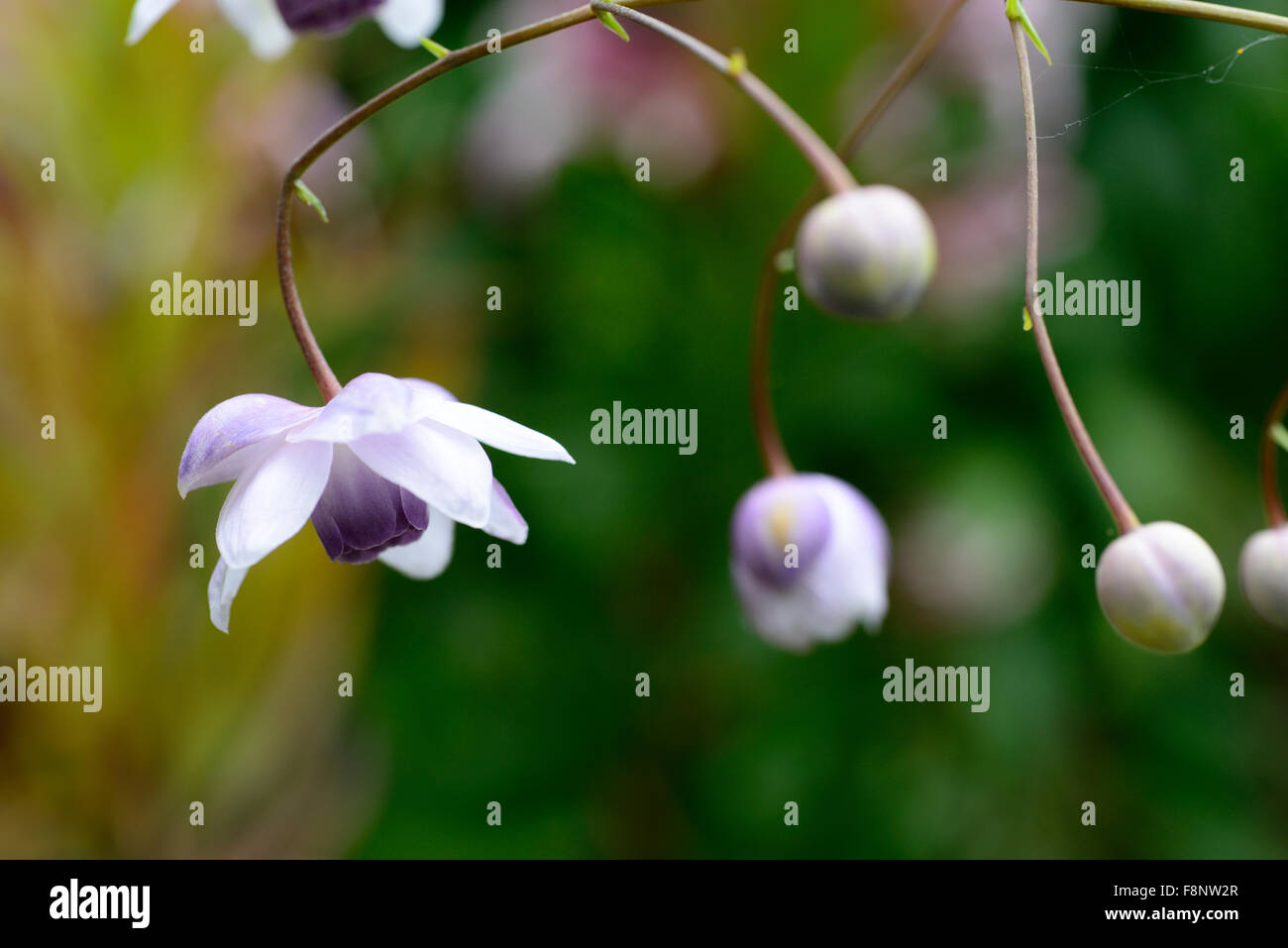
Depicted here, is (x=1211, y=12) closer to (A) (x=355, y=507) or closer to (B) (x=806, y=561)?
(B) (x=806, y=561)

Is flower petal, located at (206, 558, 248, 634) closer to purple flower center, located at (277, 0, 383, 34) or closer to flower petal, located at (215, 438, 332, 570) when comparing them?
flower petal, located at (215, 438, 332, 570)

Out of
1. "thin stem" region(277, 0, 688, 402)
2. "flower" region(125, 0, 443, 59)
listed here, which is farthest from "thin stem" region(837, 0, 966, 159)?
"flower" region(125, 0, 443, 59)

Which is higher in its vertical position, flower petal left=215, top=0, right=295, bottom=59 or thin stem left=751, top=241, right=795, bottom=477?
flower petal left=215, top=0, right=295, bottom=59

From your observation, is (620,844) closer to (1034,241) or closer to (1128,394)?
(1128,394)

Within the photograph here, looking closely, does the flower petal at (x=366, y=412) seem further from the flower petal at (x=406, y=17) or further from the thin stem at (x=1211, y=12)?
the thin stem at (x=1211, y=12)

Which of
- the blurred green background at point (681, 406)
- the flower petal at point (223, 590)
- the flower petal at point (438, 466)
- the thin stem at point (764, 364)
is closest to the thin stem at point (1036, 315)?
the thin stem at point (764, 364)

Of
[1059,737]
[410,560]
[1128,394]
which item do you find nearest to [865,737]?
[1059,737]
